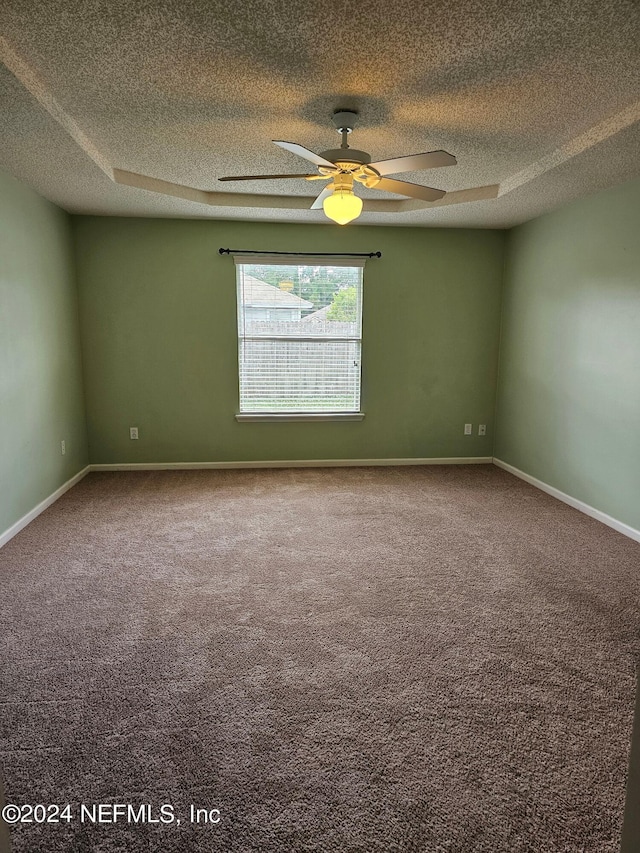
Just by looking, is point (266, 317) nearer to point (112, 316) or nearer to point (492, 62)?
point (112, 316)

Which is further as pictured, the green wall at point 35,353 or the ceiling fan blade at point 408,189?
the green wall at point 35,353

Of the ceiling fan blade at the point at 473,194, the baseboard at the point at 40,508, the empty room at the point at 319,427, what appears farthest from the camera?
the ceiling fan blade at the point at 473,194

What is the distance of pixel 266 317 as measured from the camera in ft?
15.3

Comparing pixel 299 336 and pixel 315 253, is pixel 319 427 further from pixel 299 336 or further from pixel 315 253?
pixel 315 253

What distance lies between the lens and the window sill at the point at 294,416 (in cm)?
478

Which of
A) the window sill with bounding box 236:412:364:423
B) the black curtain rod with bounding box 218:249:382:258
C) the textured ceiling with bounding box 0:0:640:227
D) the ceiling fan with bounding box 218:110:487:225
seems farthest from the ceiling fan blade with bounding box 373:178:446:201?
the window sill with bounding box 236:412:364:423

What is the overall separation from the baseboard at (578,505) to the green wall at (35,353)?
435 cm

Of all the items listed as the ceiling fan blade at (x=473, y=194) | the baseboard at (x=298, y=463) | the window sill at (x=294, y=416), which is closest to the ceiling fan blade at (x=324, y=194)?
the ceiling fan blade at (x=473, y=194)

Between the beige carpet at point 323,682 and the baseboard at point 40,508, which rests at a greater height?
the baseboard at point 40,508

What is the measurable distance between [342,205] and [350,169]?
182mm

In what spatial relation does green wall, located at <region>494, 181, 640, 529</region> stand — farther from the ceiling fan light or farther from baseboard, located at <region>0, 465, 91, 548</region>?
baseboard, located at <region>0, 465, 91, 548</region>

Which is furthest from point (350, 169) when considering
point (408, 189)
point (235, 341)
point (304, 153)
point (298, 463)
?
point (298, 463)

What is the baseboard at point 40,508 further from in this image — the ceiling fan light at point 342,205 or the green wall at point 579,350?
the green wall at point 579,350

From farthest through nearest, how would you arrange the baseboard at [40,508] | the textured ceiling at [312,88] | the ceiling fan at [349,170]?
the baseboard at [40,508], the ceiling fan at [349,170], the textured ceiling at [312,88]
